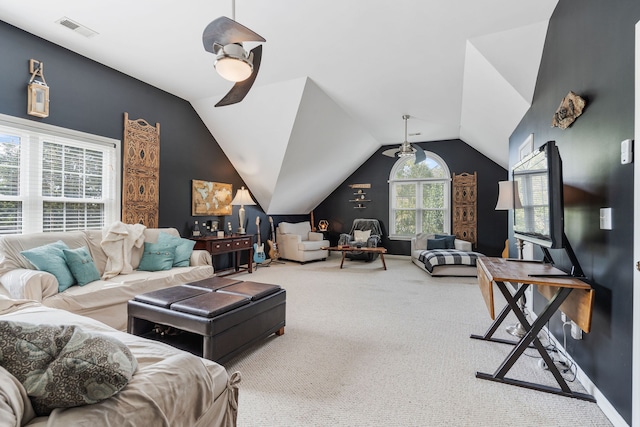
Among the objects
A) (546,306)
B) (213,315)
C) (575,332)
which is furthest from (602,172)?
(213,315)

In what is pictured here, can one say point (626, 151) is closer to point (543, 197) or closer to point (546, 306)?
point (543, 197)

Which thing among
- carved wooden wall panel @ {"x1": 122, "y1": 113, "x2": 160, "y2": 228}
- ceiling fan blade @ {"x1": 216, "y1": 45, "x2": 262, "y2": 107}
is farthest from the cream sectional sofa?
ceiling fan blade @ {"x1": 216, "y1": 45, "x2": 262, "y2": 107}

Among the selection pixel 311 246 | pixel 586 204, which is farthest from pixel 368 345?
pixel 311 246

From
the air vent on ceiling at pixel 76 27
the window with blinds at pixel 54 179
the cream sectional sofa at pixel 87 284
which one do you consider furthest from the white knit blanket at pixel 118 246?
the air vent on ceiling at pixel 76 27

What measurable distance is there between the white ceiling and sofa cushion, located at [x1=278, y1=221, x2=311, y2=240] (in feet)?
4.12

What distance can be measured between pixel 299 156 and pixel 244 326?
3816 millimetres

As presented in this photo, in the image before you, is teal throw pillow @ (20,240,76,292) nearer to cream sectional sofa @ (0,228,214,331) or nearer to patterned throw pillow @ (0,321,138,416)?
cream sectional sofa @ (0,228,214,331)

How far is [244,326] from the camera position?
7.97 feet

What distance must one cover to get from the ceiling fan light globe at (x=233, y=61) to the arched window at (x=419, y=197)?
609 centimetres

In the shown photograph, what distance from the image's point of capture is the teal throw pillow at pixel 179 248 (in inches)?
150

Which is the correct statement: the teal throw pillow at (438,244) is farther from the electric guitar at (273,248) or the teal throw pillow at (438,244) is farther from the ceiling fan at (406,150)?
the electric guitar at (273,248)

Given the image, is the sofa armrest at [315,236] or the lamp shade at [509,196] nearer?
the lamp shade at [509,196]

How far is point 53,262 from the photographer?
2.78 meters

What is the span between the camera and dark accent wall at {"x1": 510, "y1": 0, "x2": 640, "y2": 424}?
159 cm
